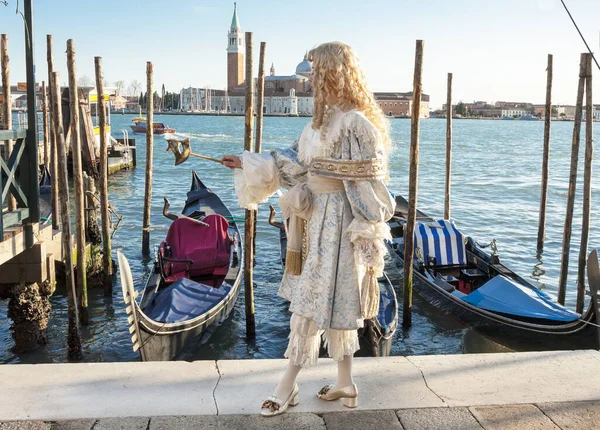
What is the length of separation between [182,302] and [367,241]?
3200 millimetres

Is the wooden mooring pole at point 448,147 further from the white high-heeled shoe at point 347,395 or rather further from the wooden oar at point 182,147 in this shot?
the white high-heeled shoe at point 347,395

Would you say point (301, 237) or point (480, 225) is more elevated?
point (301, 237)

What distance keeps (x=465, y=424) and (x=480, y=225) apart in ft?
34.4

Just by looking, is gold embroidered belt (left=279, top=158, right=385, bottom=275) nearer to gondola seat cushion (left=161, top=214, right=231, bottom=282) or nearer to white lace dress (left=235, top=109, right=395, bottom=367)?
white lace dress (left=235, top=109, right=395, bottom=367)

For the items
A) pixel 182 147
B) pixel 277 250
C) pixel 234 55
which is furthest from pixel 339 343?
pixel 234 55

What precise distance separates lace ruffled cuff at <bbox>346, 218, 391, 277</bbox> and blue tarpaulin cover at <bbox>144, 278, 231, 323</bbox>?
114 inches

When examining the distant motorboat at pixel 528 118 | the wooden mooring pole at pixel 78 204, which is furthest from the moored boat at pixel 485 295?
the distant motorboat at pixel 528 118

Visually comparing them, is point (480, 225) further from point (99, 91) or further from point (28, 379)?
point (28, 379)

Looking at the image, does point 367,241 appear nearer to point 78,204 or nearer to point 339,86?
point 339,86

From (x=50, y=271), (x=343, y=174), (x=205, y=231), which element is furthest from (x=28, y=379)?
(x=205, y=231)

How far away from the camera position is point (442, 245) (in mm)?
6648

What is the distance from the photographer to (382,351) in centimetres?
478

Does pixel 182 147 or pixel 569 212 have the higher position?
pixel 182 147

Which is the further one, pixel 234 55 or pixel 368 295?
pixel 234 55
